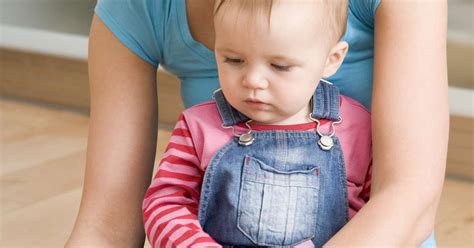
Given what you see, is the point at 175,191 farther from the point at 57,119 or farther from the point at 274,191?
the point at 57,119

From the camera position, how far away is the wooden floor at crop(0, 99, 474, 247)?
6.93 feet

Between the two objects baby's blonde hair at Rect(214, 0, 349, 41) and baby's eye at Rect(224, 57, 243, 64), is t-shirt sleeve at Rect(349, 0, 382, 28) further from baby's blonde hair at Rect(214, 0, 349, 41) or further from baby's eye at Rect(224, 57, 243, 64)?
baby's eye at Rect(224, 57, 243, 64)

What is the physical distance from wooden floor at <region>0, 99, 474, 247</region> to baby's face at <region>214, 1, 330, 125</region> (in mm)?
988

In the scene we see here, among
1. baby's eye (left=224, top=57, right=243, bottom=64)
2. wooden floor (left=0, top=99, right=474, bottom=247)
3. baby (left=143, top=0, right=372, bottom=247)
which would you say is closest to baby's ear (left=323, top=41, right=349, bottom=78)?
baby (left=143, top=0, right=372, bottom=247)

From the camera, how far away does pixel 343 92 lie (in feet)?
4.24

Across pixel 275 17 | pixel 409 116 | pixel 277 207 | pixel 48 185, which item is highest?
pixel 275 17

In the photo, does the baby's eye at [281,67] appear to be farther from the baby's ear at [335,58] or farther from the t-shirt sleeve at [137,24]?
the t-shirt sleeve at [137,24]

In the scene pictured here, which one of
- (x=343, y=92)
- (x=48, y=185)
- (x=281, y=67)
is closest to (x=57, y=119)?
(x=48, y=185)

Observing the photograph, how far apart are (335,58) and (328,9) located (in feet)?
0.26

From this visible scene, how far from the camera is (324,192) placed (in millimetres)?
1175

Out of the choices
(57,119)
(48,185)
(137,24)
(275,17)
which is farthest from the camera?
(57,119)

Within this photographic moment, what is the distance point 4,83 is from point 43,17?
1.23 ft

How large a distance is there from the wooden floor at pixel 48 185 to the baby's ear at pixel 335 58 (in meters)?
0.94

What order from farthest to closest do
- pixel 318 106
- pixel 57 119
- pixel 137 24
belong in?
1. pixel 57 119
2. pixel 137 24
3. pixel 318 106
